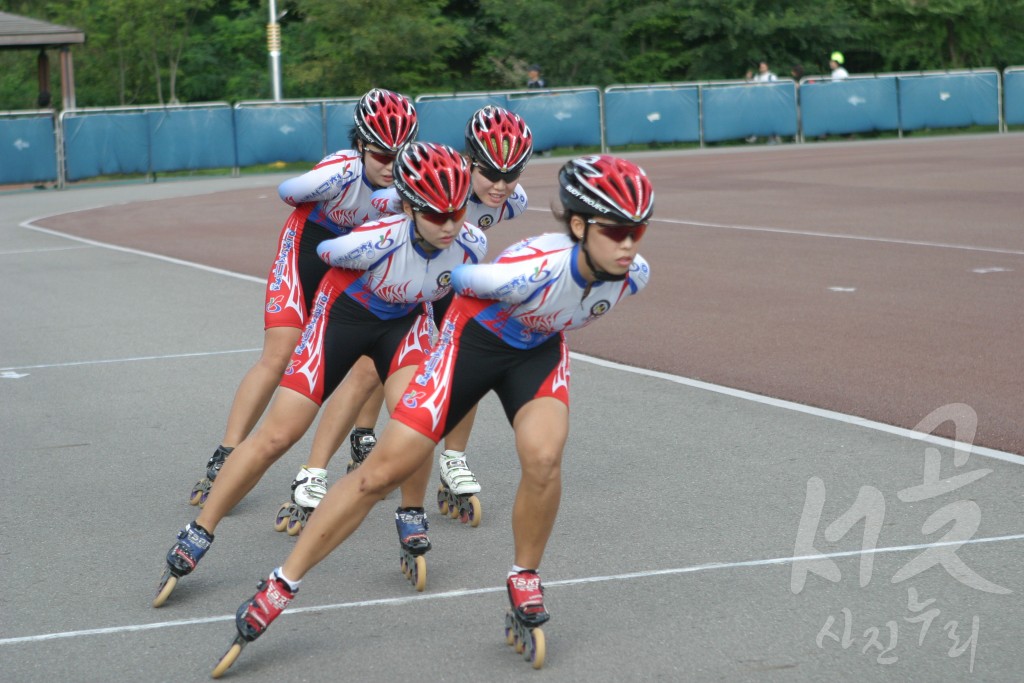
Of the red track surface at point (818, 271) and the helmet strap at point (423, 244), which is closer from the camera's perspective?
the helmet strap at point (423, 244)

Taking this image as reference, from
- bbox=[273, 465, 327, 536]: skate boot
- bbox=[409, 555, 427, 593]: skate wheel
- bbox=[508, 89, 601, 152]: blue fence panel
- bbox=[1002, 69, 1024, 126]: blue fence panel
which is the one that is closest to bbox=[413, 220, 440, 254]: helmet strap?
bbox=[409, 555, 427, 593]: skate wheel

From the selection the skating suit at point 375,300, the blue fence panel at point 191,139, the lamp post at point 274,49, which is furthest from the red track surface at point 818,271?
the lamp post at point 274,49

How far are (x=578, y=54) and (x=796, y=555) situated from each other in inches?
1512

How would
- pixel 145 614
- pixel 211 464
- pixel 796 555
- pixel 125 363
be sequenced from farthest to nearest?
1. pixel 125 363
2. pixel 211 464
3. pixel 796 555
4. pixel 145 614

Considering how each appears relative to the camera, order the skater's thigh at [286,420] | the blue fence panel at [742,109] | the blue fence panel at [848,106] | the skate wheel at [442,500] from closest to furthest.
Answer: the skater's thigh at [286,420] → the skate wheel at [442,500] → the blue fence panel at [742,109] → the blue fence panel at [848,106]

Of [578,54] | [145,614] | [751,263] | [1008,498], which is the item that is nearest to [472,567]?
[145,614]

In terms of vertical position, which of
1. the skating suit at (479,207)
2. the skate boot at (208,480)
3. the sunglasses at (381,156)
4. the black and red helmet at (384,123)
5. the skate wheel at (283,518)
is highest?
the black and red helmet at (384,123)

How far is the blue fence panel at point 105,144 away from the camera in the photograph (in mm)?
30219

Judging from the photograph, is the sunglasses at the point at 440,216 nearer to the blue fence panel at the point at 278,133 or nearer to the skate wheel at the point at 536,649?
the skate wheel at the point at 536,649

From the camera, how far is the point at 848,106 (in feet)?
122

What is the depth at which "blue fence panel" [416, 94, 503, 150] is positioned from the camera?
3322 centimetres

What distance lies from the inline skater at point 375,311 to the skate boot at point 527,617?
811mm

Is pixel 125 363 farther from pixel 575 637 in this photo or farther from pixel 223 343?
pixel 575 637

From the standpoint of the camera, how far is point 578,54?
4312 centimetres
